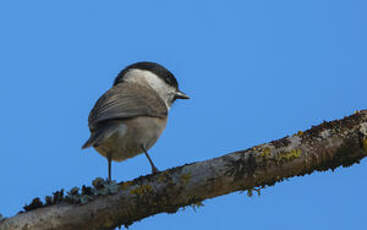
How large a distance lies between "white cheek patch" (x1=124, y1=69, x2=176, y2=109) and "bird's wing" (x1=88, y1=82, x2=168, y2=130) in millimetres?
476

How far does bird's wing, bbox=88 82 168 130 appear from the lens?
453 centimetres

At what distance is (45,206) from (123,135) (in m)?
1.43

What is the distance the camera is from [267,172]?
3.22 m

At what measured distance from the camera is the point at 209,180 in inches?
125

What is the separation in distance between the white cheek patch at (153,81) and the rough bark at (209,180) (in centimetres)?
294

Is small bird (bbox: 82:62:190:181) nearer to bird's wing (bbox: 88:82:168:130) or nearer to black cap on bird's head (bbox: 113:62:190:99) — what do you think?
bird's wing (bbox: 88:82:168:130)

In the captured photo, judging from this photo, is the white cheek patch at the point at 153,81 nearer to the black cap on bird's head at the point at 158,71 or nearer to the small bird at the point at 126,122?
the black cap on bird's head at the point at 158,71

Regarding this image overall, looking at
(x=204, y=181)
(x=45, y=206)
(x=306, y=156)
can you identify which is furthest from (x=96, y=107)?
(x=306, y=156)

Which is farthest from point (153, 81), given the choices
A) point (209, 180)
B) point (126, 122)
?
point (209, 180)

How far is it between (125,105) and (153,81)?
1.50 metres

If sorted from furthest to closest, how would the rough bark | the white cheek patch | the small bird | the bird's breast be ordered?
1. the white cheek patch
2. the bird's breast
3. the small bird
4. the rough bark

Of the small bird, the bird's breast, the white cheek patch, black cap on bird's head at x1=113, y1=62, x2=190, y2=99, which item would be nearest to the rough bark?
the small bird

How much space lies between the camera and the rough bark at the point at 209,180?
3.19m

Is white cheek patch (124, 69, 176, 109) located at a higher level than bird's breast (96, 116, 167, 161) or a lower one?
higher
